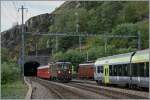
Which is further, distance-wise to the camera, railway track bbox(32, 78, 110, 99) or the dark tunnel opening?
the dark tunnel opening

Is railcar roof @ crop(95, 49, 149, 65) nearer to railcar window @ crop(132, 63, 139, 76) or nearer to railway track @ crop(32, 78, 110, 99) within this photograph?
railcar window @ crop(132, 63, 139, 76)

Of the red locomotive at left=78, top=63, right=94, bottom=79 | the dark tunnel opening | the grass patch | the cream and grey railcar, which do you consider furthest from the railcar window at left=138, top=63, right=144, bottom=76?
the dark tunnel opening

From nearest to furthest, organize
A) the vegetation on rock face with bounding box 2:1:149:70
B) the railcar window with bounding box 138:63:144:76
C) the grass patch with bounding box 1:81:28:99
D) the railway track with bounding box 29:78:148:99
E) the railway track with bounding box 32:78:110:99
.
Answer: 1. the railway track with bounding box 29:78:148:99
2. the grass patch with bounding box 1:81:28:99
3. the railway track with bounding box 32:78:110:99
4. the railcar window with bounding box 138:63:144:76
5. the vegetation on rock face with bounding box 2:1:149:70

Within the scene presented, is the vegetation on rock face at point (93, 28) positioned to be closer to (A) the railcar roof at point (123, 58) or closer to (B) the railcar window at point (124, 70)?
(A) the railcar roof at point (123, 58)

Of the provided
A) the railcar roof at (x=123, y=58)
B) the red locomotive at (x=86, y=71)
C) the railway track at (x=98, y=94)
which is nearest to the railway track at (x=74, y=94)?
the railway track at (x=98, y=94)

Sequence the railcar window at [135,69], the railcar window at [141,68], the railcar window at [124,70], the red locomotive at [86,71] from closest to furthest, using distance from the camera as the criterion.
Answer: the railcar window at [141,68]
the railcar window at [135,69]
the railcar window at [124,70]
the red locomotive at [86,71]

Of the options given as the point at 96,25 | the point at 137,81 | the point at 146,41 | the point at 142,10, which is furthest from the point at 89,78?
the point at 142,10

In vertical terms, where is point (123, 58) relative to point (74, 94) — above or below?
above

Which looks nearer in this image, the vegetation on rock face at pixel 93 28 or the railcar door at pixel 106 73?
the railcar door at pixel 106 73

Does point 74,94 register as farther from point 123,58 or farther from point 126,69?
point 123,58

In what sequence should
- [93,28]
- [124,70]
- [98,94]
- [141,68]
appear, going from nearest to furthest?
1. [98,94]
2. [141,68]
3. [124,70]
4. [93,28]

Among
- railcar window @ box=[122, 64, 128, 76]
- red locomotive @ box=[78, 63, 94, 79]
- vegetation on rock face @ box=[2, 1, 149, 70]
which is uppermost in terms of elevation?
vegetation on rock face @ box=[2, 1, 149, 70]

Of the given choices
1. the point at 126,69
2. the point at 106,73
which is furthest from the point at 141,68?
the point at 106,73

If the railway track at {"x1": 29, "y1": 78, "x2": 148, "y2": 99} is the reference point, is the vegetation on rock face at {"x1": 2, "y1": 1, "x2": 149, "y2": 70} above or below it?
above
